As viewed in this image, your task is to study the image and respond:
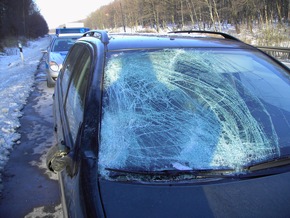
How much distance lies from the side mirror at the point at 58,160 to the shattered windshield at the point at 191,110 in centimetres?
18

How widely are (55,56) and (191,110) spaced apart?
24.7 feet

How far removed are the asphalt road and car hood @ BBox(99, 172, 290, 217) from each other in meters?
1.60

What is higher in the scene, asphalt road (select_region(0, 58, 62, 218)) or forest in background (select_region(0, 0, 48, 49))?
forest in background (select_region(0, 0, 48, 49))

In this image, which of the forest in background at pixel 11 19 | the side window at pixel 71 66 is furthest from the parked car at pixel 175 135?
the forest in background at pixel 11 19

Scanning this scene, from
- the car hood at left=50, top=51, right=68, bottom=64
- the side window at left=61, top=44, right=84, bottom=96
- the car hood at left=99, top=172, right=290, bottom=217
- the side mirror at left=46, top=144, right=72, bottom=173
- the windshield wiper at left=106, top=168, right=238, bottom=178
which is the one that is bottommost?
the car hood at left=99, top=172, right=290, bottom=217

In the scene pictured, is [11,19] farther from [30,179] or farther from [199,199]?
[199,199]

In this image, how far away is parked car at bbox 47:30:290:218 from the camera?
131 centimetres

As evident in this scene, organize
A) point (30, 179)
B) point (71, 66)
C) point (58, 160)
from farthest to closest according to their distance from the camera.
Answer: point (30, 179), point (71, 66), point (58, 160)

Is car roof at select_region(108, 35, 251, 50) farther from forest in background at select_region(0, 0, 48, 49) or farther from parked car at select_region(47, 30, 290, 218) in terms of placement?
forest in background at select_region(0, 0, 48, 49)

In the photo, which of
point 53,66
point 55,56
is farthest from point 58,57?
point 53,66

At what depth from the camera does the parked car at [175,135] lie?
1314 mm

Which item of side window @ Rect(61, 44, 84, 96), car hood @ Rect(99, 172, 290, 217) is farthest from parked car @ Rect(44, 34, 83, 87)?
car hood @ Rect(99, 172, 290, 217)

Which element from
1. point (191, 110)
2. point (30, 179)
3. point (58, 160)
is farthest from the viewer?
point (30, 179)

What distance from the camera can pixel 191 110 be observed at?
1.85m
